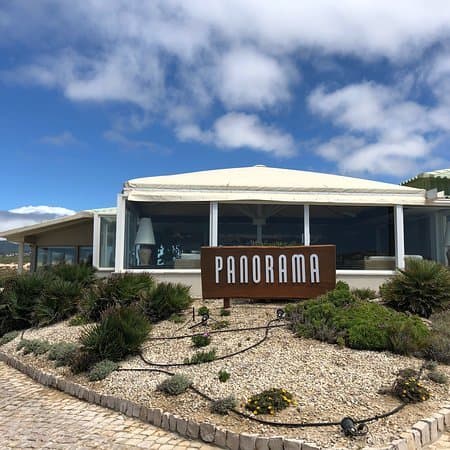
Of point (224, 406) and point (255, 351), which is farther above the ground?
point (255, 351)

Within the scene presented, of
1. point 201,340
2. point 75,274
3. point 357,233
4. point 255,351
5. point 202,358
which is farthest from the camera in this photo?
point 357,233

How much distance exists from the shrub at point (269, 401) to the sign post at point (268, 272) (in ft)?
13.9

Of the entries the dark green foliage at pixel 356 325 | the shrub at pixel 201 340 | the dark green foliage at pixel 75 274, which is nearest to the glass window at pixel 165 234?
the dark green foliage at pixel 75 274

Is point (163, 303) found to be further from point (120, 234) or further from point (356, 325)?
point (356, 325)

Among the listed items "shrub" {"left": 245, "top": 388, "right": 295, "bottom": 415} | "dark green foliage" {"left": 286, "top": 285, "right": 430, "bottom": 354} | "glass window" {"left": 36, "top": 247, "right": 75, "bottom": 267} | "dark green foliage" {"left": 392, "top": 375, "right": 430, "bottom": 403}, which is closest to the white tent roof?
"dark green foliage" {"left": 286, "top": 285, "right": 430, "bottom": 354}

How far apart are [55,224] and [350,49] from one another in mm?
12269

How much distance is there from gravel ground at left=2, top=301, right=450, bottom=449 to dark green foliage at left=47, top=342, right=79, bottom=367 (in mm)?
143

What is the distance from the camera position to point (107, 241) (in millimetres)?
12984

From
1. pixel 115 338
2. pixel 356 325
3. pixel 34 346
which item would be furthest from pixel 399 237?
pixel 34 346

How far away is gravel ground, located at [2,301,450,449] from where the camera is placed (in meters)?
4.37

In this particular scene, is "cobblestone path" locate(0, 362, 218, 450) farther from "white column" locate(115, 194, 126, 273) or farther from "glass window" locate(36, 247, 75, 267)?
"glass window" locate(36, 247, 75, 267)

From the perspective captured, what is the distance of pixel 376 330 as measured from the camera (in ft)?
21.5

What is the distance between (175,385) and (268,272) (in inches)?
167

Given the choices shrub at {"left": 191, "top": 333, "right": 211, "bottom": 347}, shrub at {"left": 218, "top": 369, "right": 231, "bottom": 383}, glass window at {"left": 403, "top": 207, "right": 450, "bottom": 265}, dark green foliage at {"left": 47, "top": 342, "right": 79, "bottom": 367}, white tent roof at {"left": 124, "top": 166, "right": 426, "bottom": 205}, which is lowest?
dark green foliage at {"left": 47, "top": 342, "right": 79, "bottom": 367}
